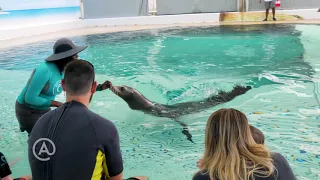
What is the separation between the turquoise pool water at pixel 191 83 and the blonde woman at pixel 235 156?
1918mm

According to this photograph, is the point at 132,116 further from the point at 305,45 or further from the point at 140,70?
the point at 305,45

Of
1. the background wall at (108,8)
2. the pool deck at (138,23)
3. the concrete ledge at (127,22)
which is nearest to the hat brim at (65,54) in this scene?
the pool deck at (138,23)

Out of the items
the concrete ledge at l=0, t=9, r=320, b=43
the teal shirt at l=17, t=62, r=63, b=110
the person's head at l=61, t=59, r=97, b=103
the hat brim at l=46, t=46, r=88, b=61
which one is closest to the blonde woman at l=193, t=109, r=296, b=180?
the person's head at l=61, t=59, r=97, b=103

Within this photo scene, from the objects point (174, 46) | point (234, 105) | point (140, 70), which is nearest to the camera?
point (234, 105)

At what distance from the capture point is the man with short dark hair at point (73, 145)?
1901 millimetres

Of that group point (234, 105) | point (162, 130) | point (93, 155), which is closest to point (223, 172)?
point (93, 155)

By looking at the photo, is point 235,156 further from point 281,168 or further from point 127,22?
point 127,22

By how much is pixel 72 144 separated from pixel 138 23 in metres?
19.5

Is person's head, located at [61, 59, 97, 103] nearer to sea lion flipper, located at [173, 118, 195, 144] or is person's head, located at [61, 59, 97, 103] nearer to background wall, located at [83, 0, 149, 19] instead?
sea lion flipper, located at [173, 118, 195, 144]

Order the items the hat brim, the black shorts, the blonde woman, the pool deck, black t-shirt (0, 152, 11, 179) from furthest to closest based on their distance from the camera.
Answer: the pool deck < the black shorts < the hat brim < black t-shirt (0, 152, 11, 179) < the blonde woman

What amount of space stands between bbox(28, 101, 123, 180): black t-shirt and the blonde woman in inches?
21.7

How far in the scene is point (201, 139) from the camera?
4625 mm

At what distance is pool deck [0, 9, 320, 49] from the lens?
17359 millimetres

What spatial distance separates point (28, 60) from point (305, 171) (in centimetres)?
967
